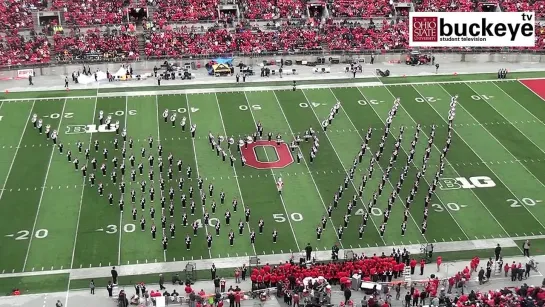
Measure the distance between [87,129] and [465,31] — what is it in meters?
27.5

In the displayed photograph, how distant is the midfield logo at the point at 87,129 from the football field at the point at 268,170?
0.12 m

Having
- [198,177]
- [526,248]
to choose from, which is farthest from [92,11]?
[526,248]

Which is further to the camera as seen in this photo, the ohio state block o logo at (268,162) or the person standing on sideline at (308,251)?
the ohio state block o logo at (268,162)

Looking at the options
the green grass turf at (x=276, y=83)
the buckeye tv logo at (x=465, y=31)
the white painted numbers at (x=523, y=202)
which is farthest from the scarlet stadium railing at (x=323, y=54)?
the white painted numbers at (x=523, y=202)

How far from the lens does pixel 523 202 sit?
3675cm

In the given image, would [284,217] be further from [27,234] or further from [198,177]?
[27,234]

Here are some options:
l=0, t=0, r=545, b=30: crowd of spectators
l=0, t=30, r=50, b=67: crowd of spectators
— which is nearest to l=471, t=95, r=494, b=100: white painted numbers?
l=0, t=0, r=545, b=30: crowd of spectators

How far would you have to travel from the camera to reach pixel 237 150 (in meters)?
41.1

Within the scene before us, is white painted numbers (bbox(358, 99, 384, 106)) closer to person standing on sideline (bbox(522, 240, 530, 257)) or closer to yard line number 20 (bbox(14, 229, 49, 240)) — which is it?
person standing on sideline (bbox(522, 240, 530, 257))

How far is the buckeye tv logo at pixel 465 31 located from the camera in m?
55.9

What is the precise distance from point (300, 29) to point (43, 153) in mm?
23865

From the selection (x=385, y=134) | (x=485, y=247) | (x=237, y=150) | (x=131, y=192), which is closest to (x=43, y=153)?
(x=131, y=192)

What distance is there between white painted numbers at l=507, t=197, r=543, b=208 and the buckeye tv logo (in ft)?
69.3

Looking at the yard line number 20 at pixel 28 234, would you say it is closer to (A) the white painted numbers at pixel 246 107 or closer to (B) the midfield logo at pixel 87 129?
(B) the midfield logo at pixel 87 129
